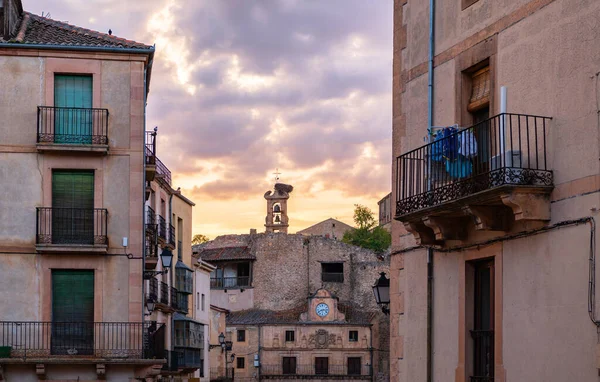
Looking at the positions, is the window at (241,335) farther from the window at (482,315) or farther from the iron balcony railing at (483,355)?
the iron balcony railing at (483,355)

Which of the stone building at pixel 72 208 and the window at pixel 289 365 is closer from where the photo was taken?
the stone building at pixel 72 208

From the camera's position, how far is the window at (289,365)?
7719cm

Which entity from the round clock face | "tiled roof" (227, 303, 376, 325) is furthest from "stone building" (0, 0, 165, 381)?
the round clock face

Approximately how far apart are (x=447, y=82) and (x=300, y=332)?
64267 mm

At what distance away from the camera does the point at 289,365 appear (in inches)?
3051

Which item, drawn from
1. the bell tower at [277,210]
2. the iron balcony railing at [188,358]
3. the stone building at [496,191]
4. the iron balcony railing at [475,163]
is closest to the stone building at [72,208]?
the stone building at [496,191]

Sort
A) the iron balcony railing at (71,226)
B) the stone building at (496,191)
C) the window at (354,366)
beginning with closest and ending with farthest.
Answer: the stone building at (496,191)
the iron balcony railing at (71,226)
the window at (354,366)

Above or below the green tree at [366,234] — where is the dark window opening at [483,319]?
below

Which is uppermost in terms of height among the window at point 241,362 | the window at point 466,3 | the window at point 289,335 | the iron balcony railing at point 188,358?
the window at point 466,3

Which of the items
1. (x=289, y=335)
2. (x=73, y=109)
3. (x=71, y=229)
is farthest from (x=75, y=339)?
(x=289, y=335)

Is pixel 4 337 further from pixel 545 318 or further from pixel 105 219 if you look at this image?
pixel 545 318

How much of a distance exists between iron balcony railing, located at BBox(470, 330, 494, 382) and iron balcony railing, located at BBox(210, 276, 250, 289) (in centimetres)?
6810

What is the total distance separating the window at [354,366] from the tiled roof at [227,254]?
10.2 meters

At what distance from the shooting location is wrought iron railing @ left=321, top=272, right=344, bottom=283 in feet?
268
